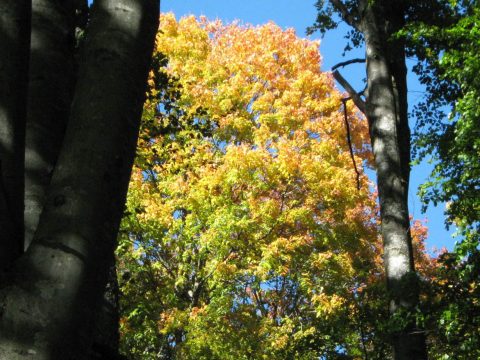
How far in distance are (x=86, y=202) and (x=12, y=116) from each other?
54 centimetres

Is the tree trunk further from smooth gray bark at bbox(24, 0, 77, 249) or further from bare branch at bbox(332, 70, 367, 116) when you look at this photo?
smooth gray bark at bbox(24, 0, 77, 249)

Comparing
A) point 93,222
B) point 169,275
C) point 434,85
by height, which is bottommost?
point 93,222

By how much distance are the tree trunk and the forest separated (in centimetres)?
3

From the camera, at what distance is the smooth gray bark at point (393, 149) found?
6.45 metres

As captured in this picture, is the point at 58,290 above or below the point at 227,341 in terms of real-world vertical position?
below

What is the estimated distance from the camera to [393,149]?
7773 millimetres

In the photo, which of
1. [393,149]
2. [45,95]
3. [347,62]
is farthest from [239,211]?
[45,95]

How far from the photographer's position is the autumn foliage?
43.4ft

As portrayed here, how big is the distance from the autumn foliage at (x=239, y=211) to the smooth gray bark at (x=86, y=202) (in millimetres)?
7313

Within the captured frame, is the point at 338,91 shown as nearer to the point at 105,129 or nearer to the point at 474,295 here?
the point at 474,295

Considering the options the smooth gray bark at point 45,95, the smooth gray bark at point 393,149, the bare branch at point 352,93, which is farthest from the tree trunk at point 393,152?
the smooth gray bark at point 45,95

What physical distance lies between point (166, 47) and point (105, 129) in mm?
17608

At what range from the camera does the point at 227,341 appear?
13.0 metres

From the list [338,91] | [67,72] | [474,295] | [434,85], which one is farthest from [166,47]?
[67,72]
